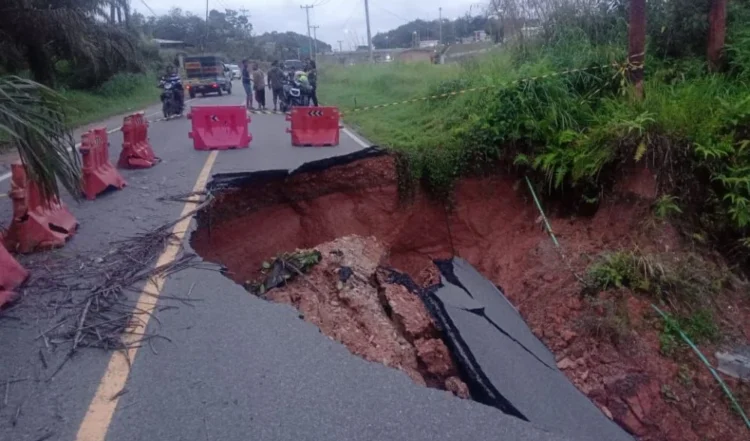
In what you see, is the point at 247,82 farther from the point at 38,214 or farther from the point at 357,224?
the point at 38,214

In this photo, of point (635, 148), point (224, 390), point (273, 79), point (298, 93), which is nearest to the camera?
point (224, 390)

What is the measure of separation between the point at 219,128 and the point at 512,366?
34.1 ft

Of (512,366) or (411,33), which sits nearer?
(512,366)

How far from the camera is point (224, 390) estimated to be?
411 centimetres

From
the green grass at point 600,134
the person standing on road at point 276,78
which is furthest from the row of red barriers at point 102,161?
the person standing on road at point 276,78

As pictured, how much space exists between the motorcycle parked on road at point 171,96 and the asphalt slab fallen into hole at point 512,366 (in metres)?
17.3

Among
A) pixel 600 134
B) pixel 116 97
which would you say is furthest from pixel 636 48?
pixel 116 97

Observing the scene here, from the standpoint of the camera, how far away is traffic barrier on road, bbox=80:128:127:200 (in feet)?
30.7

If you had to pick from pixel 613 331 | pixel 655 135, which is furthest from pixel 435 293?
pixel 655 135

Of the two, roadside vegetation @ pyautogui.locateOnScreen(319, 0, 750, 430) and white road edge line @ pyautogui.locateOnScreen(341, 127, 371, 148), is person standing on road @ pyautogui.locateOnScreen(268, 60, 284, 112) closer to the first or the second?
white road edge line @ pyautogui.locateOnScreen(341, 127, 371, 148)

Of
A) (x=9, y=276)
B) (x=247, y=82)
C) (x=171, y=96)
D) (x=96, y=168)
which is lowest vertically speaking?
(x=9, y=276)

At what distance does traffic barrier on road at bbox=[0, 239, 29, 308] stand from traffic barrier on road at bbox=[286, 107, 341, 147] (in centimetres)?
879

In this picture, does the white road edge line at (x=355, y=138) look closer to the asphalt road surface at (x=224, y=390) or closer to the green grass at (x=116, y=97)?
the asphalt road surface at (x=224, y=390)

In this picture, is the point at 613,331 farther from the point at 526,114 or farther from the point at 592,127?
the point at 526,114
